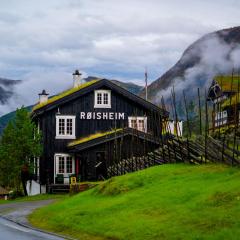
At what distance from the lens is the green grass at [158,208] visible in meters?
14.5

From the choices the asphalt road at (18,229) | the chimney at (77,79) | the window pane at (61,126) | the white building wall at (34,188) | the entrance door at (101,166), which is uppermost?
the chimney at (77,79)

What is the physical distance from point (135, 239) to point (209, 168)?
25.8ft

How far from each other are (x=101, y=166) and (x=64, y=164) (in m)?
4.24

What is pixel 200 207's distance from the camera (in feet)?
52.5

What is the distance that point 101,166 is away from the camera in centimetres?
4691

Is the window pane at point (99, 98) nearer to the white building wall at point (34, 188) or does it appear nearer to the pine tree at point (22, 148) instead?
the pine tree at point (22, 148)

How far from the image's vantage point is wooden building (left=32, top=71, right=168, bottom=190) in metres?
47.5

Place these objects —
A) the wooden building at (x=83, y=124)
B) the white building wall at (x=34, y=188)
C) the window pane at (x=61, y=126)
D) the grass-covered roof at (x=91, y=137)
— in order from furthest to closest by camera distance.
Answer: the window pane at (x=61, y=126)
the white building wall at (x=34, y=188)
the wooden building at (x=83, y=124)
the grass-covered roof at (x=91, y=137)

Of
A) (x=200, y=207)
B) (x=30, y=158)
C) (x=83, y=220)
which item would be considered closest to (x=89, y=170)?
(x=30, y=158)

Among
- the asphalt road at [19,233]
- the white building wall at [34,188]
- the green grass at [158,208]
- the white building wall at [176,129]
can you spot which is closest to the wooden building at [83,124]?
the white building wall at [34,188]

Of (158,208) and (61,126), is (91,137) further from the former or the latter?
(158,208)

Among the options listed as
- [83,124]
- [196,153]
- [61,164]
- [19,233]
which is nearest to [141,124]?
[83,124]

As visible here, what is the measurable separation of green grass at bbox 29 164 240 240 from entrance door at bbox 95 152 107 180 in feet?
69.6

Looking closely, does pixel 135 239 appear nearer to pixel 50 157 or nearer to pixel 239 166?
pixel 239 166
